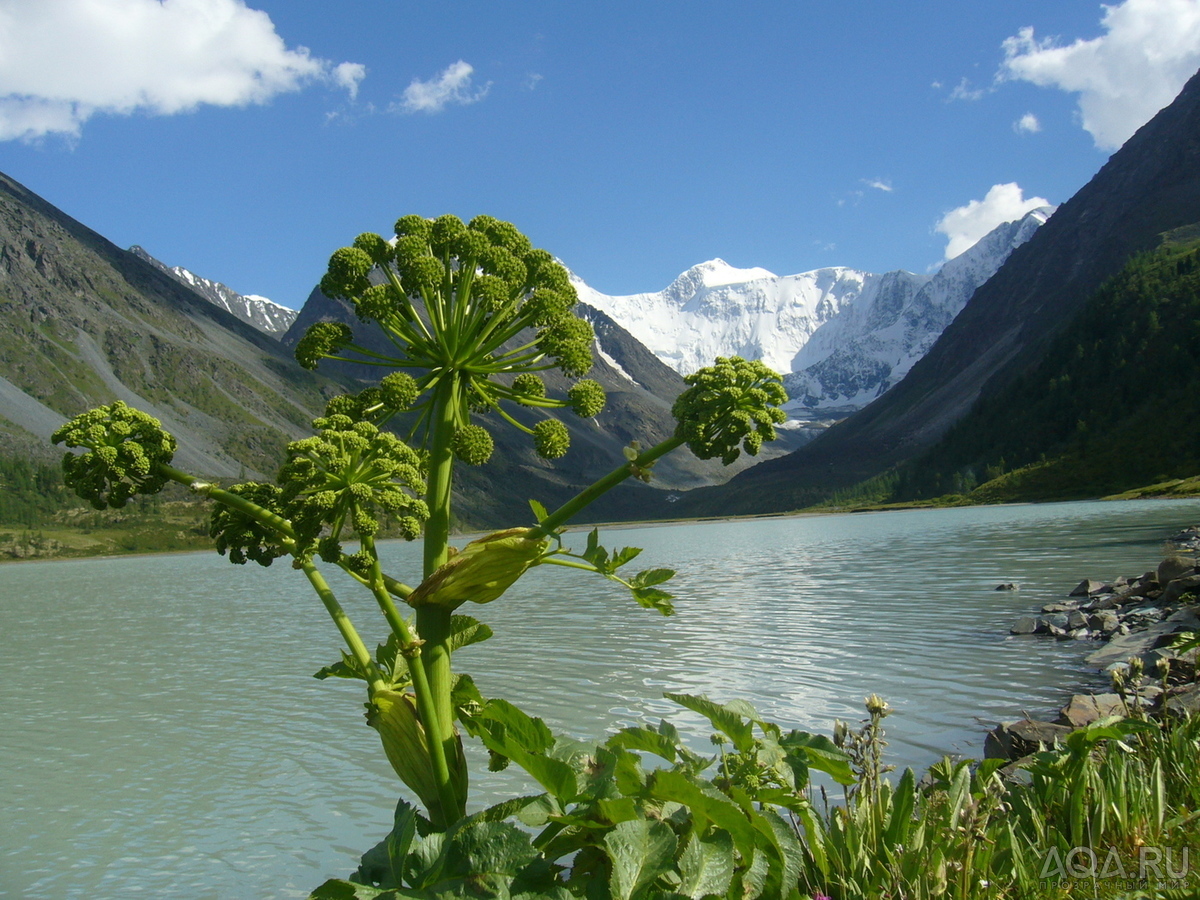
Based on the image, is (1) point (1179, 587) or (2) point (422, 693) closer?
(2) point (422, 693)

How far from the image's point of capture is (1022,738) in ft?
35.2

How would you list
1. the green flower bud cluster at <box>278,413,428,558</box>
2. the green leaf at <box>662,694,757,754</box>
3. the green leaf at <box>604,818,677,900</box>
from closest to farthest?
1. the green leaf at <box>604,818,677,900</box>
2. the green flower bud cluster at <box>278,413,428,558</box>
3. the green leaf at <box>662,694,757,754</box>

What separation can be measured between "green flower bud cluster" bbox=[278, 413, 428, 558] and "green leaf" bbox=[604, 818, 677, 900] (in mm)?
1242

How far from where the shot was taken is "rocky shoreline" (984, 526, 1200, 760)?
10703 millimetres

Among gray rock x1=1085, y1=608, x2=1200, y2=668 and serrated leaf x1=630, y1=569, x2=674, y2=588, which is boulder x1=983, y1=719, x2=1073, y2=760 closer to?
gray rock x1=1085, y1=608, x2=1200, y2=668

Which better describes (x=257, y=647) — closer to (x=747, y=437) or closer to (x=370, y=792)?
(x=370, y=792)

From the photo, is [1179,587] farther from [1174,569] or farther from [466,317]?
[466,317]

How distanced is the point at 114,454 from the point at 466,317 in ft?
5.17

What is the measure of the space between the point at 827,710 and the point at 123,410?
51.5 ft

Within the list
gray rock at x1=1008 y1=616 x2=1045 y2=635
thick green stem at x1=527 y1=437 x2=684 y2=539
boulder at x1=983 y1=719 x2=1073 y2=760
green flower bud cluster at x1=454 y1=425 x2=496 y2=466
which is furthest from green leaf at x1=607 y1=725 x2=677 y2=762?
gray rock at x1=1008 y1=616 x2=1045 y2=635

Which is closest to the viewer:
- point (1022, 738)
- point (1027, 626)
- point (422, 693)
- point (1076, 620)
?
point (422, 693)

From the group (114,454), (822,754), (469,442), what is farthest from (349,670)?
(822,754)

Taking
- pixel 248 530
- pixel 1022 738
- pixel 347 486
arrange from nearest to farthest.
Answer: pixel 347 486, pixel 248 530, pixel 1022 738

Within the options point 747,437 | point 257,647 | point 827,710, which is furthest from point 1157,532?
point 747,437
